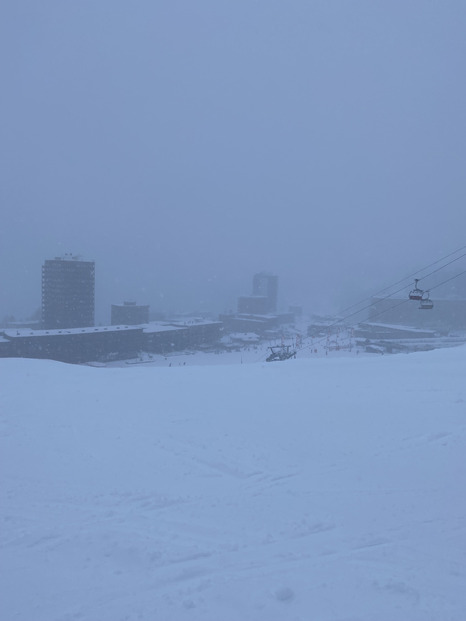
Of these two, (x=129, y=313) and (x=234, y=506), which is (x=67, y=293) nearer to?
(x=129, y=313)

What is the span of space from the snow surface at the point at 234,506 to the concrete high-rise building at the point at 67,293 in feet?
50.2

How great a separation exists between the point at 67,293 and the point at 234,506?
1984 cm

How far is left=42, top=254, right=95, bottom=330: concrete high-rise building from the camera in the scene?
69.4 ft

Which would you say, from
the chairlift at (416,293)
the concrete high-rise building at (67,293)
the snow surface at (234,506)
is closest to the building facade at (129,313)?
the concrete high-rise building at (67,293)

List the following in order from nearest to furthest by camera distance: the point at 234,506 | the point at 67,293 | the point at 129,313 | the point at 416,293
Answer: the point at 234,506 → the point at 416,293 → the point at 129,313 → the point at 67,293

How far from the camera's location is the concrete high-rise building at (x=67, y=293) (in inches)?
833

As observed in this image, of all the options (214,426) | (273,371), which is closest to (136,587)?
(214,426)

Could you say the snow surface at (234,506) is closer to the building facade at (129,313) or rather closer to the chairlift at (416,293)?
the chairlift at (416,293)

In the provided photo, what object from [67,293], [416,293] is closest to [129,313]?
[67,293]

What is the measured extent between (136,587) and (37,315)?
75.7ft

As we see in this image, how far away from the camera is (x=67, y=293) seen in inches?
856

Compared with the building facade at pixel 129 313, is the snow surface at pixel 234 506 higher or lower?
lower

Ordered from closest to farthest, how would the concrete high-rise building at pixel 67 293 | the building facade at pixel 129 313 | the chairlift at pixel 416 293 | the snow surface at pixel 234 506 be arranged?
the snow surface at pixel 234 506
the chairlift at pixel 416 293
the building facade at pixel 129 313
the concrete high-rise building at pixel 67 293

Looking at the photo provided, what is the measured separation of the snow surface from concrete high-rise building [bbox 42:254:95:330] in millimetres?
15295
